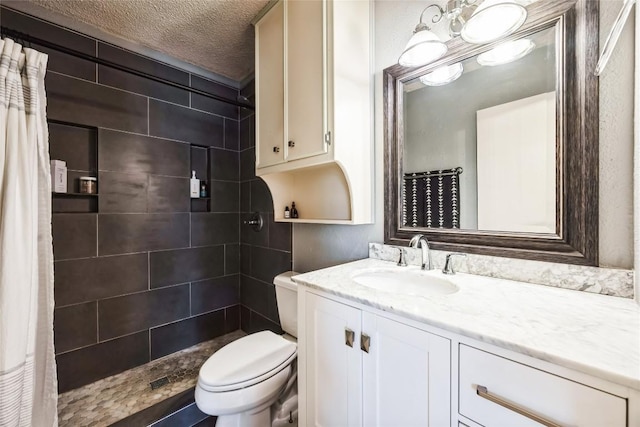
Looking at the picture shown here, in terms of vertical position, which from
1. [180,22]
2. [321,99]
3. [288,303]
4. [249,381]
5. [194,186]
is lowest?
[249,381]

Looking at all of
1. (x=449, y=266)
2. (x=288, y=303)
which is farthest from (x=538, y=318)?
(x=288, y=303)

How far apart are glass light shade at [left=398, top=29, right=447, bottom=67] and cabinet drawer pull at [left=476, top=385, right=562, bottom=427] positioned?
1.20 m

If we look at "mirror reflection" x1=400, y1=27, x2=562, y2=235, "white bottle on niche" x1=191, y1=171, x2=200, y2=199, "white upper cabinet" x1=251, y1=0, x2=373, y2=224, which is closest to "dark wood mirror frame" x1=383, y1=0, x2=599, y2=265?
"mirror reflection" x1=400, y1=27, x2=562, y2=235

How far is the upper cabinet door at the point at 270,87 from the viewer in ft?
4.89

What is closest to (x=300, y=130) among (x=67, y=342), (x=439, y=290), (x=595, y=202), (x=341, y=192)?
(x=341, y=192)

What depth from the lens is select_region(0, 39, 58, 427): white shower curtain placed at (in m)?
1.06

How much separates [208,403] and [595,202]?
5.49 ft

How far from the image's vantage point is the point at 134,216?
1.88 meters

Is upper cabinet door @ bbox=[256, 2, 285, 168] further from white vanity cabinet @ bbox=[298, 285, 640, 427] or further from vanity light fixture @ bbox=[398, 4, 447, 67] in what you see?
white vanity cabinet @ bbox=[298, 285, 640, 427]

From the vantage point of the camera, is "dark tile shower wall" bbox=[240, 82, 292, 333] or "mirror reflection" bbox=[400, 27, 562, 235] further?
"dark tile shower wall" bbox=[240, 82, 292, 333]

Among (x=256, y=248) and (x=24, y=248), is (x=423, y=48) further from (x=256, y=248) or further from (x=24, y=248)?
(x=24, y=248)

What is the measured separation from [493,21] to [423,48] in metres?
0.25

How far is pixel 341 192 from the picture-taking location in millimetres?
1538

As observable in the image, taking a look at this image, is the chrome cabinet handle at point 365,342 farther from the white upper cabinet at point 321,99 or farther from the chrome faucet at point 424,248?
the white upper cabinet at point 321,99
